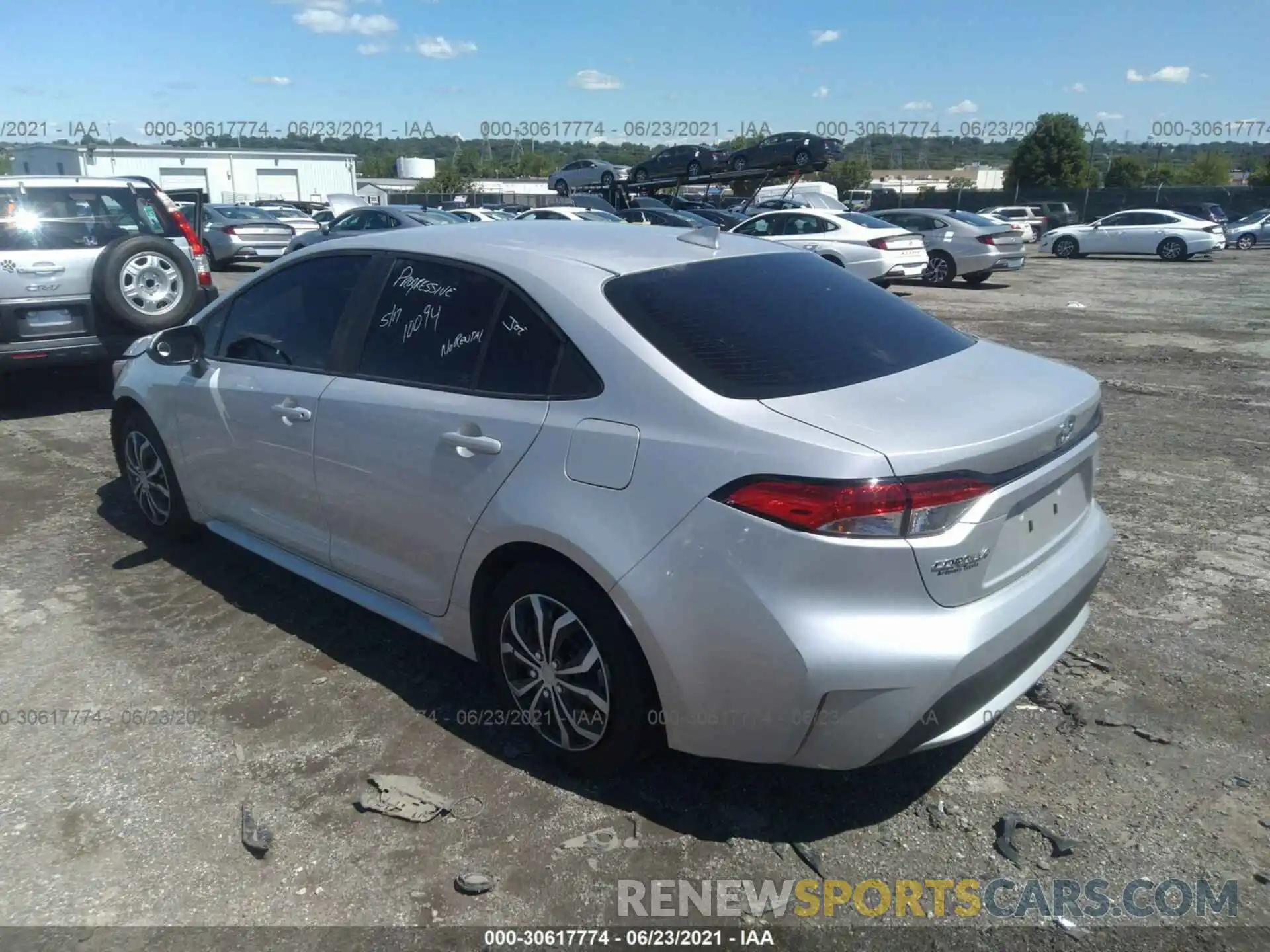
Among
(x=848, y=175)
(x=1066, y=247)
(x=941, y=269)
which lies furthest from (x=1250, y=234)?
(x=848, y=175)

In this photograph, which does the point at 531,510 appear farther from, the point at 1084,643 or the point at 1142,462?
the point at 1142,462

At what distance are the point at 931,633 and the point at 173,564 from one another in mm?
3931

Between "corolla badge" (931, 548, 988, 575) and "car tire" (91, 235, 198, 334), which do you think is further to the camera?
"car tire" (91, 235, 198, 334)

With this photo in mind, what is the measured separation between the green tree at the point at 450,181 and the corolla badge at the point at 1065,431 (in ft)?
261

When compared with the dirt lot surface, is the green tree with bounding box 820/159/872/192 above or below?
above

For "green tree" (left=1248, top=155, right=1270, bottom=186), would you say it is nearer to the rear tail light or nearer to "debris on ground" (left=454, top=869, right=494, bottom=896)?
the rear tail light

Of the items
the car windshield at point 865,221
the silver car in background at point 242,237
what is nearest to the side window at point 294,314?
the car windshield at point 865,221

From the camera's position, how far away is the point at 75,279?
728cm

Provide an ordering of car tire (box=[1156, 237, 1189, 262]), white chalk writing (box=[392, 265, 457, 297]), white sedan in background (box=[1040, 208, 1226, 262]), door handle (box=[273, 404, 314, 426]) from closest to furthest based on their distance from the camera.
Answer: white chalk writing (box=[392, 265, 457, 297]) < door handle (box=[273, 404, 314, 426]) < white sedan in background (box=[1040, 208, 1226, 262]) < car tire (box=[1156, 237, 1189, 262])

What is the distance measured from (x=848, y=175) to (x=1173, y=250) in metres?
67.4

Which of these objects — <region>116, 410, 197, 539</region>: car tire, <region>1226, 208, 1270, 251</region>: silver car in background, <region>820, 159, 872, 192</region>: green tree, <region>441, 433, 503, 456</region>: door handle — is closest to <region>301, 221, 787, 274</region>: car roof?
<region>441, 433, 503, 456</region>: door handle

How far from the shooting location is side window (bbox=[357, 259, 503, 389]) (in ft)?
10.7

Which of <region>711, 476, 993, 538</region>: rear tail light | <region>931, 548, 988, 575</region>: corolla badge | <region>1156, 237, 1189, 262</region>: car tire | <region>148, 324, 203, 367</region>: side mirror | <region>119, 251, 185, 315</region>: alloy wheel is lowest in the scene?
→ <region>931, 548, 988, 575</region>: corolla badge

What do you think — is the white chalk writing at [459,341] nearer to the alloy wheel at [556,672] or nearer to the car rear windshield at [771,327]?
the car rear windshield at [771,327]
